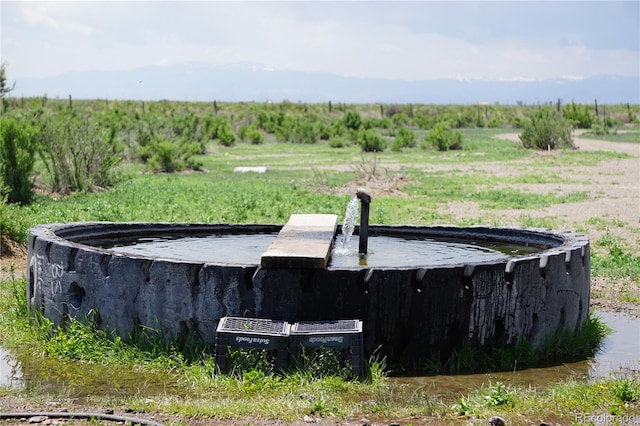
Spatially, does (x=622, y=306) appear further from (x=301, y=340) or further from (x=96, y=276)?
(x=96, y=276)

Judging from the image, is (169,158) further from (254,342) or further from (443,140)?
(254,342)

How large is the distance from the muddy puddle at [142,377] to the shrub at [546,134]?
2842 centimetres

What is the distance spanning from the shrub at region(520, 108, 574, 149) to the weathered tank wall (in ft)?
93.6

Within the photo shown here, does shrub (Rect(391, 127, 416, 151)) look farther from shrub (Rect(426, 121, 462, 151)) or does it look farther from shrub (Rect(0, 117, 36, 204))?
shrub (Rect(0, 117, 36, 204))

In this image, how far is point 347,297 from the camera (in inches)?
274

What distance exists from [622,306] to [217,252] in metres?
4.32

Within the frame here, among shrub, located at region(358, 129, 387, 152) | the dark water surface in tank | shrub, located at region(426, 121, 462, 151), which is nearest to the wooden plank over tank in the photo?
the dark water surface in tank

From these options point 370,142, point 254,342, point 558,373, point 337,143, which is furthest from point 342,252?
point 337,143

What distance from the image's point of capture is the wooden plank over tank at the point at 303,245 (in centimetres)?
691

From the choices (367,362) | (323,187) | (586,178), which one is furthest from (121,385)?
(586,178)

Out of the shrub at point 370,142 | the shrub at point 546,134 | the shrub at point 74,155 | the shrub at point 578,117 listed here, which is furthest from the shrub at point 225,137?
the shrub at point 578,117

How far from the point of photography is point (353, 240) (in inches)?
415

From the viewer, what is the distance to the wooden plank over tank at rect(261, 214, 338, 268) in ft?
22.7

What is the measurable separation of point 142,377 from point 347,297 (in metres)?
1.64
